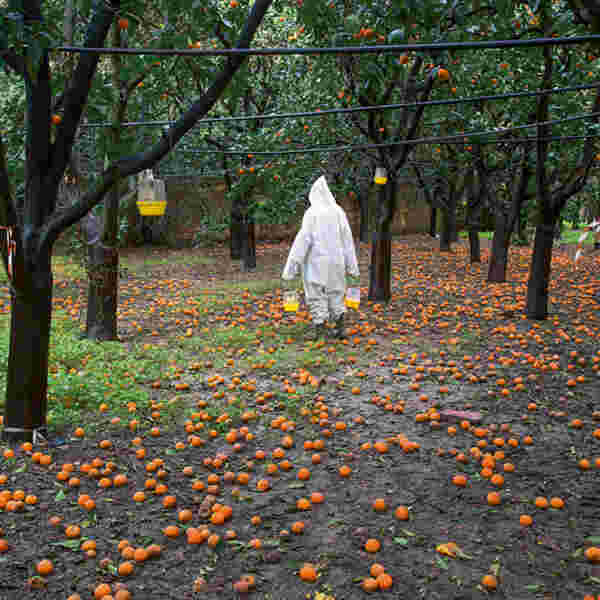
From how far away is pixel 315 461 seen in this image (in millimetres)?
4555

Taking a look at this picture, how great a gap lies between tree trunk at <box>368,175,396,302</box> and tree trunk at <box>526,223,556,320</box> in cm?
256

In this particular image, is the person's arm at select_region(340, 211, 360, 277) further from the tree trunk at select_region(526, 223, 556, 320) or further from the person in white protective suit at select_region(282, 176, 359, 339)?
the tree trunk at select_region(526, 223, 556, 320)

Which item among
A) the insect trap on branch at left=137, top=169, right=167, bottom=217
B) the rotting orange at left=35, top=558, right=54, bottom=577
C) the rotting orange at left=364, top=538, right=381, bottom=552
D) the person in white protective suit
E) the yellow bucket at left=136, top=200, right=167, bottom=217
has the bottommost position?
the rotting orange at left=35, top=558, right=54, bottom=577

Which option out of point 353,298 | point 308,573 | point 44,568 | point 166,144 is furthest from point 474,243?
point 44,568

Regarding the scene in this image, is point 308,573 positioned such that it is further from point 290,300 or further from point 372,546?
point 290,300

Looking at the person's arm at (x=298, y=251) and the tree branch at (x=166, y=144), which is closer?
the tree branch at (x=166, y=144)

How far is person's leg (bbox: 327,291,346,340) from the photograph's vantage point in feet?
27.5

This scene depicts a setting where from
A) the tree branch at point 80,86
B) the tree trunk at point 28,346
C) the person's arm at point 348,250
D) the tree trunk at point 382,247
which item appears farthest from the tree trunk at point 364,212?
the tree trunk at point 28,346

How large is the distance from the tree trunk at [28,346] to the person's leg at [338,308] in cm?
449

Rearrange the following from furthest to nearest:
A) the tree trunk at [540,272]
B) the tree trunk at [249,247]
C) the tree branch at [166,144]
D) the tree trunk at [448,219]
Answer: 1. the tree trunk at [448,219]
2. the tree trunk at [249,247]
3. the tree trunk at [540,272]
4. the tree branch at [166,144]

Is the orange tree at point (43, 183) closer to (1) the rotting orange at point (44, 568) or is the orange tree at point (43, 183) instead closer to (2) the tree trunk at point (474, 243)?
(1) the rotting orange at point (44, 568)

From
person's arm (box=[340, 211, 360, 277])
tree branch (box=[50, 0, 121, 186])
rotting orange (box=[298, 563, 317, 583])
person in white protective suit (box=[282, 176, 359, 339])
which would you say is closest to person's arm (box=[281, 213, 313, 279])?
person in white protective suit (box=[282, 176, 359, 339])

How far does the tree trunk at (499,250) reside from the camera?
1259 centimetres

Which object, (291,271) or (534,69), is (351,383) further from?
(534,69)
